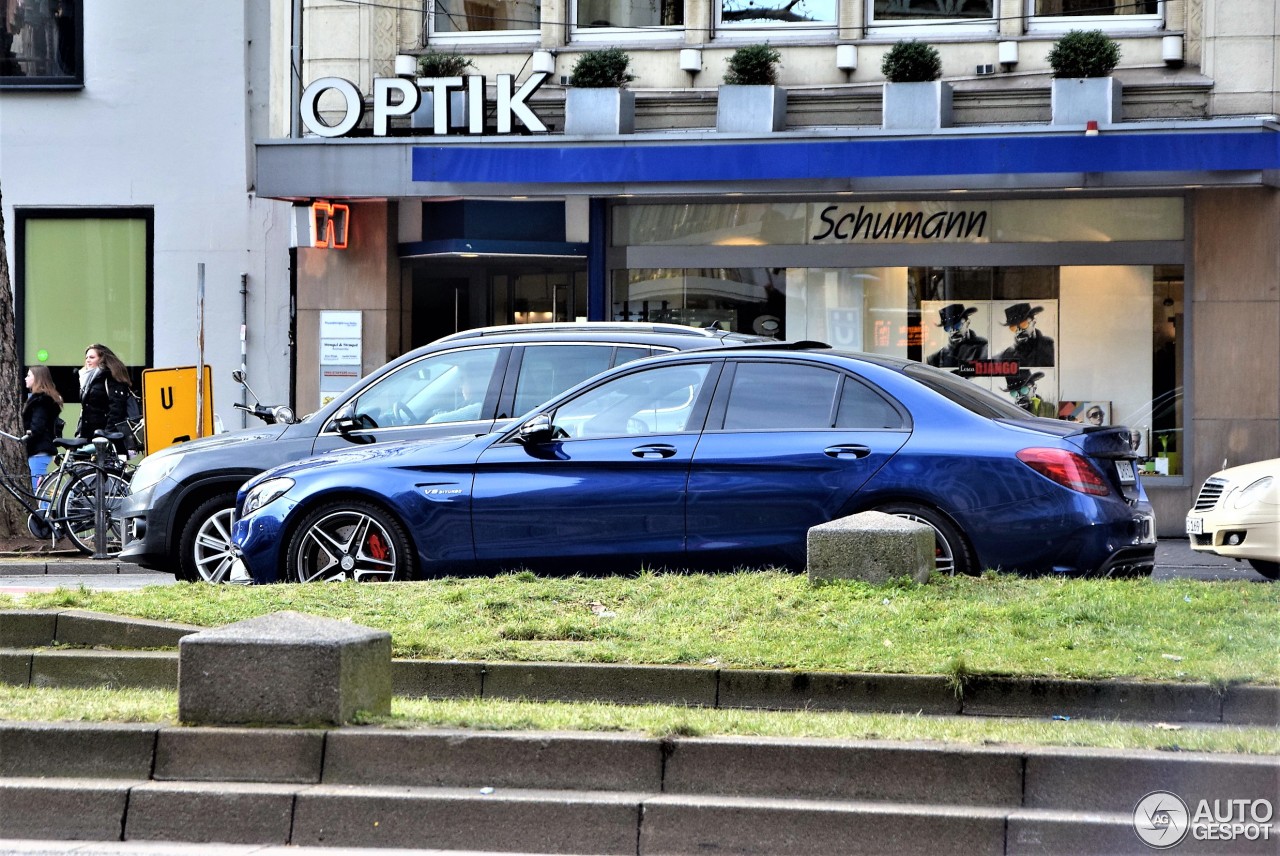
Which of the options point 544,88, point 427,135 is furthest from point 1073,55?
point 427,135

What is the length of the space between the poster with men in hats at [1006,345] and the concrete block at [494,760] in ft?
41.5

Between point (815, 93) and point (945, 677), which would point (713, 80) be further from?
point (945, 677)

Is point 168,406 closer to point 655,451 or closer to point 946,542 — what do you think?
point 655,451

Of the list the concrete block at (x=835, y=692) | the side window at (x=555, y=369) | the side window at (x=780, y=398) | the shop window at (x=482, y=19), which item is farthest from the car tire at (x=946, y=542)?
the shop window at (x=482, y=19)

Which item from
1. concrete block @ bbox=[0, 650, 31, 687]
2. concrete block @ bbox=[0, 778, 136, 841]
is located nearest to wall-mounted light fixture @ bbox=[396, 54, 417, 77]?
concrete block @ bbox=[0, 650, 31, 687]

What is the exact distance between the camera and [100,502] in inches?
582

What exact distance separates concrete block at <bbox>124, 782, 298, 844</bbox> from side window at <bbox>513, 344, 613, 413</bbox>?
17.4 ft

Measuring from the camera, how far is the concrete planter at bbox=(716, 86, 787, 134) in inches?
691

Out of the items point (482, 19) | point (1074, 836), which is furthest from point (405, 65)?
point (1074, 836)

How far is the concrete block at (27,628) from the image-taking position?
8.34 m

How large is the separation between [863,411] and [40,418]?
33.5ft

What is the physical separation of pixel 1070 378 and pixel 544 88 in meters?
6.50

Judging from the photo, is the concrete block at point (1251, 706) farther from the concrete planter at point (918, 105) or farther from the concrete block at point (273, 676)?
the concrete planter at point (918, 105)

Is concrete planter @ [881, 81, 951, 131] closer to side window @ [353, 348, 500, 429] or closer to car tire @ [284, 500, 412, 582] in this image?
side window @ [353, 348, 500, 429]
